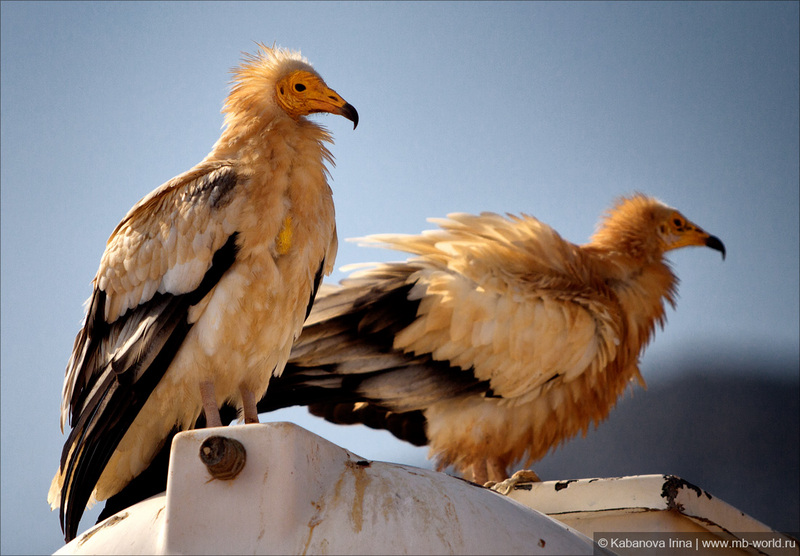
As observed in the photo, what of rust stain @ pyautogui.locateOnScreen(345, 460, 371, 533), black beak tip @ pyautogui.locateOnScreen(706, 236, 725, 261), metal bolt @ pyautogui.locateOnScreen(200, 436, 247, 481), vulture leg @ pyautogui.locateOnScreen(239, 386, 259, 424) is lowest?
vulture leg @ pyautogui.locateOnScreen(239, 386, 259, 424)

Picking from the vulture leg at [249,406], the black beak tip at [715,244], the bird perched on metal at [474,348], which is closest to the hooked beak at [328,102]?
the vulture leg at [249,406]

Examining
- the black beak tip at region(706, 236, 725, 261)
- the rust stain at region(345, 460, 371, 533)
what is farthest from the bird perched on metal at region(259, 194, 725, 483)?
the rust stain at region(345, 460, 371, 533)

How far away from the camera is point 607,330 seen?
557cm

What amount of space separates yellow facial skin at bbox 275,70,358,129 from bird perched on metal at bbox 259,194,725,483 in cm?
203

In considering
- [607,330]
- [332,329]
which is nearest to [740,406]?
[607,330]

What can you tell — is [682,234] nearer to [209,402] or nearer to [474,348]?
[474,348]

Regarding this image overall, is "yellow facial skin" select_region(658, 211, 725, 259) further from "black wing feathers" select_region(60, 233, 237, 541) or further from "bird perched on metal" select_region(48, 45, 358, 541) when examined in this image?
"black wing feathers" select_region(60, 233, 237, 541)

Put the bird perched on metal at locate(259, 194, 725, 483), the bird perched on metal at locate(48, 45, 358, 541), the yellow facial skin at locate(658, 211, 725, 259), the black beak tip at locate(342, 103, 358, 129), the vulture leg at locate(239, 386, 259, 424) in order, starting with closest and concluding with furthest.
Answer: the bird perched on metal at locate(48, 45, 358, 541) < the vulture leg at locate(239, 386, 259, 424) < the black beak tip at locate(342, 103, 358, 129) < the bird perched on metal at locate(259, 194, 725, 483) < the yellow facial skin at locate(658, 211, 725, 259)

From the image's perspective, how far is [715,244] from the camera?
6742 mm

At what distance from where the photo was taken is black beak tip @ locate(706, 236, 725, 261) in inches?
264

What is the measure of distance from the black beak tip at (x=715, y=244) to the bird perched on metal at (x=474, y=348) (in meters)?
1.29

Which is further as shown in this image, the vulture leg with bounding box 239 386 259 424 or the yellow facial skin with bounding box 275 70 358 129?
the yellow facial skin with bounding box 275 70 358 129

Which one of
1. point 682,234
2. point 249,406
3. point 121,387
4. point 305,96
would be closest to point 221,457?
point 121,387

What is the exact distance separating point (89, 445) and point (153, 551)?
3.75 feet
